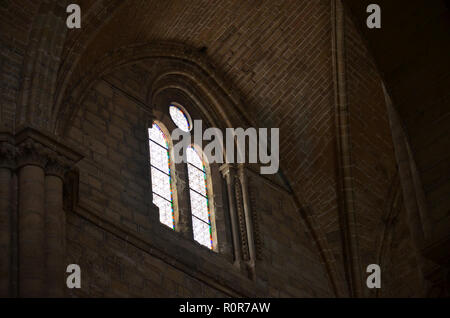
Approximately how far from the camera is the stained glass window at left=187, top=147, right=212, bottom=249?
15008mm

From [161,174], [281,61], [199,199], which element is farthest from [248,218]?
[281,61]

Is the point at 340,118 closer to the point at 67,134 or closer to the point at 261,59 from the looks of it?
the point at 261,59

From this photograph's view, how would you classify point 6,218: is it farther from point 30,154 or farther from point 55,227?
point 30,154

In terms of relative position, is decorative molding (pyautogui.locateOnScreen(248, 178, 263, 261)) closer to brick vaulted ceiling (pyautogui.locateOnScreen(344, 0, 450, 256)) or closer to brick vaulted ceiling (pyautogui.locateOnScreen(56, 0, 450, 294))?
brick vaulted ceiling (pyautogui.locateOnScreen(56, 0, 450, 294))

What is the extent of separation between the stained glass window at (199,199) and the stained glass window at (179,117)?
370 mm

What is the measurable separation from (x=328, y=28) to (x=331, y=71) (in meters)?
0.76

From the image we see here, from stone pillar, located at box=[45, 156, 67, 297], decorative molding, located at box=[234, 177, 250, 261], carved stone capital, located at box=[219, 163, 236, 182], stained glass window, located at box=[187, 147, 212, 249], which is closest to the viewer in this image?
stone pillar, located at box=[45, 156, 67, 297]

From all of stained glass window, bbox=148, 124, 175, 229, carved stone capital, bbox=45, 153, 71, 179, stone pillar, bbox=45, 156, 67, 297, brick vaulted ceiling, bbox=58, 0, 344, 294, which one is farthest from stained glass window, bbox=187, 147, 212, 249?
carved stone capital, bbox=45, 153, 71, 179

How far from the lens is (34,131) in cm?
1143

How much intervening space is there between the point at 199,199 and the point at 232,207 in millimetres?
612

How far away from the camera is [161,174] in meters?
15.0

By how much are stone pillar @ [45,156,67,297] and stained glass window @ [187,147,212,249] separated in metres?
3.41

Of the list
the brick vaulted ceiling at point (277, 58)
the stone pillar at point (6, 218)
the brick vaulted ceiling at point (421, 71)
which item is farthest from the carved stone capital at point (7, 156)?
the brick vaulted ceiling at point (421, 71)
